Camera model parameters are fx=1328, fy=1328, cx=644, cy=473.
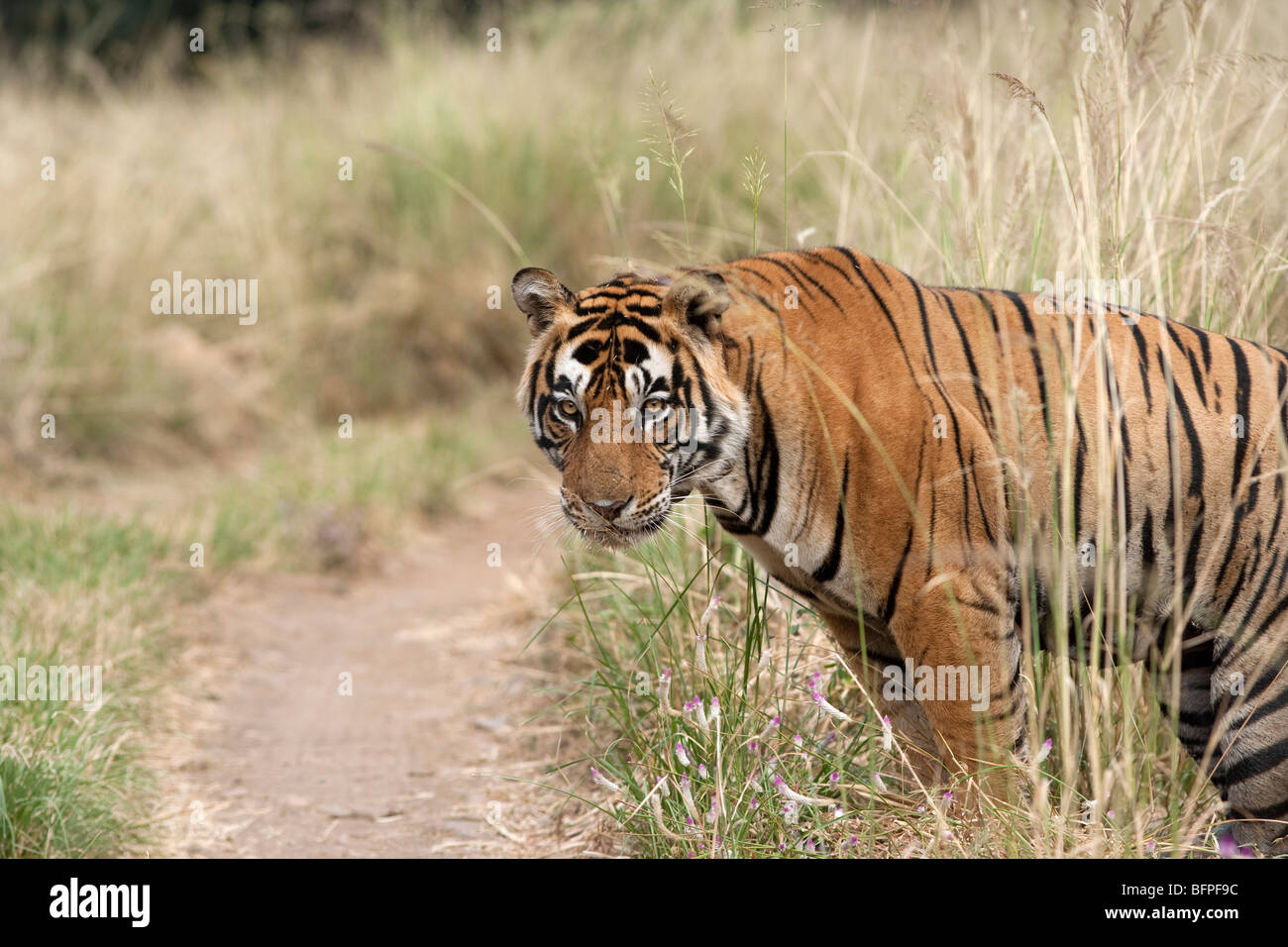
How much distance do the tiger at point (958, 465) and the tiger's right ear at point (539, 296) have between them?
0.05 ft

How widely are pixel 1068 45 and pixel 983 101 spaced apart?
0.77 m

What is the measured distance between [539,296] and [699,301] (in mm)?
429

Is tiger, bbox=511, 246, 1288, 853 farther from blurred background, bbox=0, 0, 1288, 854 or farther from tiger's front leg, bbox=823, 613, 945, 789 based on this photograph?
blurred background, bbox=0, 0, 1288, 854

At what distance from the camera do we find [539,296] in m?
3.20

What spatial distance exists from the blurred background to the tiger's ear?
0.25 m

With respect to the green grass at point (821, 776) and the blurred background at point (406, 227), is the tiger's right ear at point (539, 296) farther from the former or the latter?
the green grass at point (821, 776)

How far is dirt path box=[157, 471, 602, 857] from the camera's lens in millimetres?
3936

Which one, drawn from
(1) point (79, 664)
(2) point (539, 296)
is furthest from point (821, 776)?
(1) point (79, 664)

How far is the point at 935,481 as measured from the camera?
2924 mm

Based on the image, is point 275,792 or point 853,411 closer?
point 853,411

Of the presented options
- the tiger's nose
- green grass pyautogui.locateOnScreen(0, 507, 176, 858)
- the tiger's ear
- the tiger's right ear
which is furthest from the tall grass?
green grass pyautogui.locateOnScreen(0, 507, 176, 858)

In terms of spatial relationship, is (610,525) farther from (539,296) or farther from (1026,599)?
(1026,599)

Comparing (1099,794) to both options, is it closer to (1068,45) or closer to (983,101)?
(1068,45)
